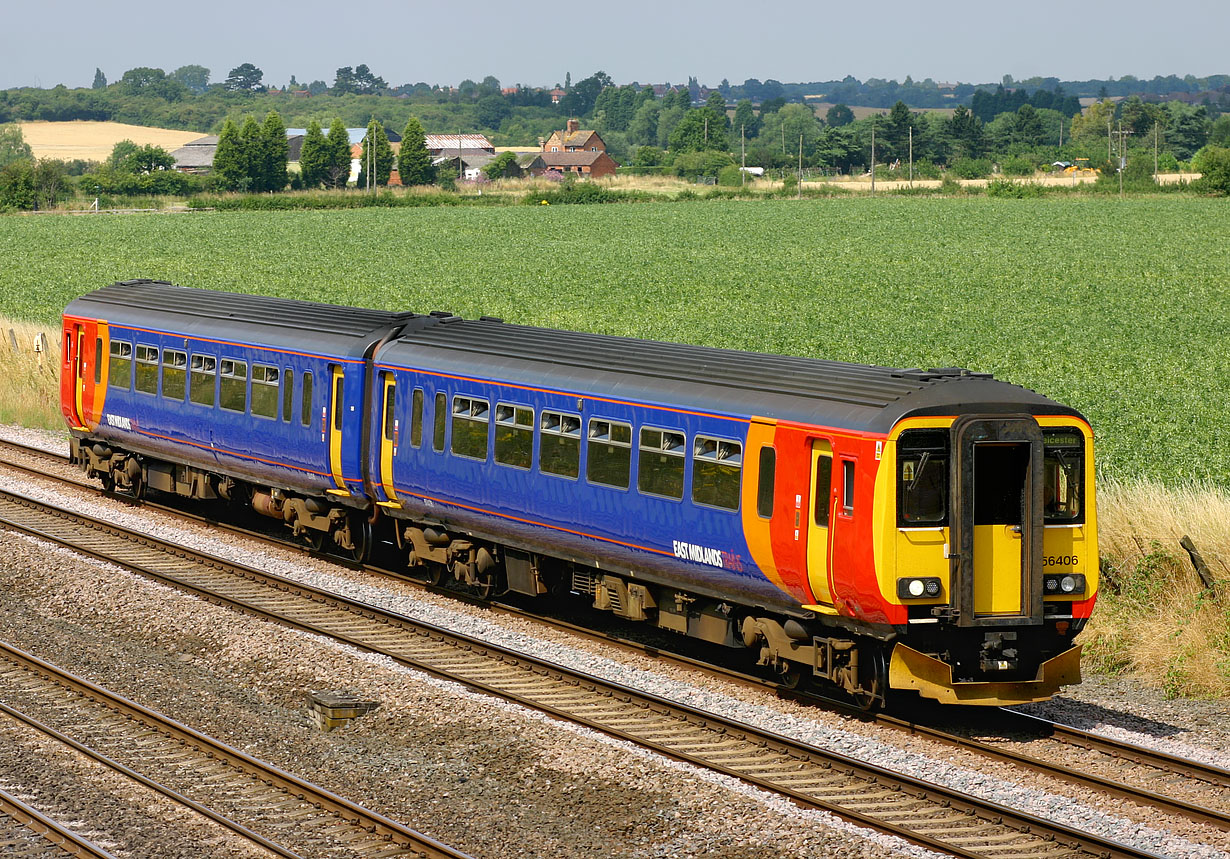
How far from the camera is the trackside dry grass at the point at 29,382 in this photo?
3338cm

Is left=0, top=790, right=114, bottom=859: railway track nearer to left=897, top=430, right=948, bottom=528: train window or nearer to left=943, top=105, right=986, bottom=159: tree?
left=897, top=430, right=948, bottom=528: train window

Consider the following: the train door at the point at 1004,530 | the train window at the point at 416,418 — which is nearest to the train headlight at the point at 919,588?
the train door at the point at 1004,530

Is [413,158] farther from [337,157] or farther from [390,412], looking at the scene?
[390,412]

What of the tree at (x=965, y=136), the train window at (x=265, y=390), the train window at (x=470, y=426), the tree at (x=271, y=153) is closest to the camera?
the train window at (x=470, y=426)

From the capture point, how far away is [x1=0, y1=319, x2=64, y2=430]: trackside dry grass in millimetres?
33375

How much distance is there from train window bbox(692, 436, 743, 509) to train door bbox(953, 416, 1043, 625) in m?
2.23

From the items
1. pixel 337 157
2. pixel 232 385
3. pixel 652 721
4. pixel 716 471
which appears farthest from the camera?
pixel 337 157

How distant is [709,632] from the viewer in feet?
50.6

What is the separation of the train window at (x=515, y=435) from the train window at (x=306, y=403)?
154 inches

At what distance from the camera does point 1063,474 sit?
13.5 meters

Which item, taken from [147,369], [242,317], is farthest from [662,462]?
[147,369]

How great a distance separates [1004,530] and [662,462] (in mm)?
3525

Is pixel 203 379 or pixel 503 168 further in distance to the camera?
pixel 503 168

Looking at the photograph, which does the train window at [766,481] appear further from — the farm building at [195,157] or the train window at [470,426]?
the farm building at [195,157]
